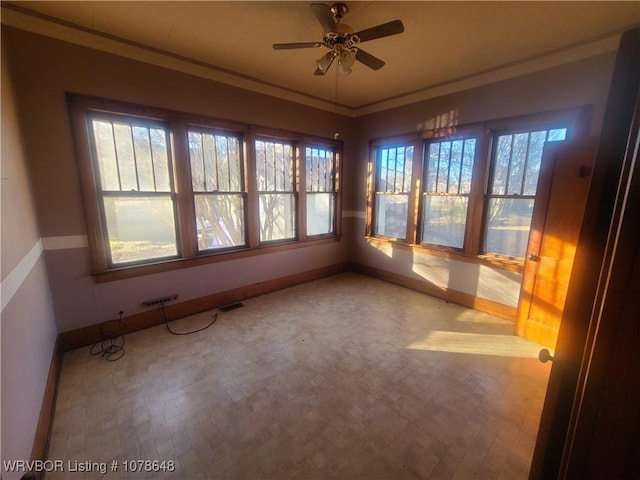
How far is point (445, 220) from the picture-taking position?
3.97 metres

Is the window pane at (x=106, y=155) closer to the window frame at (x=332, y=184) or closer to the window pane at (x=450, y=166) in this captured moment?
the window frame at (x=332, y=184)

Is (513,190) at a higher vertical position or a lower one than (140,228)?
higher

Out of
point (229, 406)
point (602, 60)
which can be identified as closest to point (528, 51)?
point (602, 60)

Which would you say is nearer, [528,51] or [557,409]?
[557,409]

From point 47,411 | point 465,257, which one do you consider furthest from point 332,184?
point 47,411

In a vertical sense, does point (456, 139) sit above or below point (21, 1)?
below

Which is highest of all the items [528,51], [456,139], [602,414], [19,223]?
[528,51]

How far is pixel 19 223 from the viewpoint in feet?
6.07

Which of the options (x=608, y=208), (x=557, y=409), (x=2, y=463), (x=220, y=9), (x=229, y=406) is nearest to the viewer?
(x=608, y=208)

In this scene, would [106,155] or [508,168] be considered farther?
[508,168]

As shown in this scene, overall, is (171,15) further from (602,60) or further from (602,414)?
(602,60)

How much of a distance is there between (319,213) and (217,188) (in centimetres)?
188

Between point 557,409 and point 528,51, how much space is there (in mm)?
3398

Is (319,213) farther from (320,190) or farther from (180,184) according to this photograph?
(180,184)
